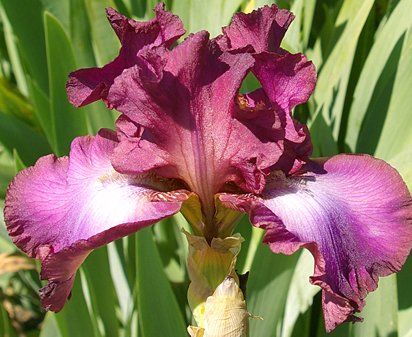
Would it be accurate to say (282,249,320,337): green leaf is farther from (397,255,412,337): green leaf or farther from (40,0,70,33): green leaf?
(40,0,70,33): green leaf

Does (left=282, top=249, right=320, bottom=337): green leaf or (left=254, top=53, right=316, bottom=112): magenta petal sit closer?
(left=254, top=53, right=316, bottom=112): magenta petal

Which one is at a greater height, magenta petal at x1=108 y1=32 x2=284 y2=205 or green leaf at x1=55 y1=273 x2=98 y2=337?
magenta petal at x1=108 y1=32 x2=284 y2=205

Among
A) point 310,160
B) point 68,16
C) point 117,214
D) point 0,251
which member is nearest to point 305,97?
point 310,160

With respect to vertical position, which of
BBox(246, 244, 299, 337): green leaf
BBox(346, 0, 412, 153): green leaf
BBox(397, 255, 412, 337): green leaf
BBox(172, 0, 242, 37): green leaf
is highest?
BBox(172, 0, 242, 37): green leaf

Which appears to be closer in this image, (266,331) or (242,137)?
(242,137)

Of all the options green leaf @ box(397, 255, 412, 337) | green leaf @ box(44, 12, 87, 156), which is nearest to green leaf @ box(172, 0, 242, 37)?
green leaf @ box(44, 12, 87, 156)

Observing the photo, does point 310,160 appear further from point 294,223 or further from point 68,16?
point 68,16
